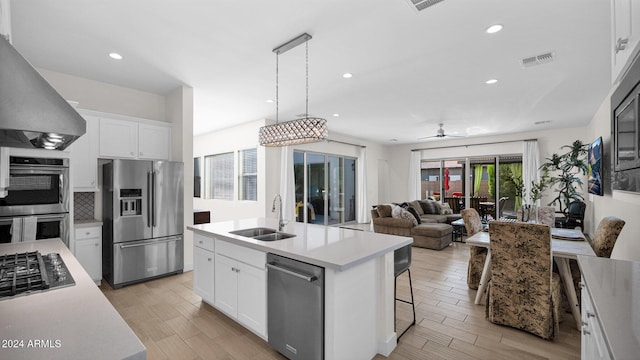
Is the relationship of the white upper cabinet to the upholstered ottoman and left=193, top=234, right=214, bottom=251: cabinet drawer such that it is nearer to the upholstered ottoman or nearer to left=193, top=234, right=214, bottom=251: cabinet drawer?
left=193, top=234, right=214, bottom=251: cabinet drawer

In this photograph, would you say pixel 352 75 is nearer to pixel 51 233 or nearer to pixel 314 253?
pixel 314 253

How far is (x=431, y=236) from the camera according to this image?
5.51m

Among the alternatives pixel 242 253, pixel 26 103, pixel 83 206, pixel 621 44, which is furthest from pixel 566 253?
pixel 83 206

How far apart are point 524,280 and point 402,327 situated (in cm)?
113

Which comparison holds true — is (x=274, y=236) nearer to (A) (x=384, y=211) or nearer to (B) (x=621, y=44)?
(B) (x=621, y=44)

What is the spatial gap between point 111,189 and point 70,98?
4.54 feet

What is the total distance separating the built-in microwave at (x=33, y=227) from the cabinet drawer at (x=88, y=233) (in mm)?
354

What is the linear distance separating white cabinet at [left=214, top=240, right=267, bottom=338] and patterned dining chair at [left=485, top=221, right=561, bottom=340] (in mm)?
2067

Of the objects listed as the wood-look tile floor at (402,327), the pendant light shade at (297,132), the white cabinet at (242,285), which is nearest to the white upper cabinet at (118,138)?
the wood-look tile floor at (402,327)

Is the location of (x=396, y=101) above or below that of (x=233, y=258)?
above

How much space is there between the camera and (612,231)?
2.28m

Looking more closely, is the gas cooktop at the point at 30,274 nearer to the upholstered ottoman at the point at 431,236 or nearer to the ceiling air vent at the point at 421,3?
the ceiling air vent at the point at 421,3

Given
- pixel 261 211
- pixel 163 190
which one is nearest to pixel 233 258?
pixel 163 190

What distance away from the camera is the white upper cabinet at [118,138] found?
146 inches
